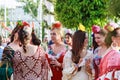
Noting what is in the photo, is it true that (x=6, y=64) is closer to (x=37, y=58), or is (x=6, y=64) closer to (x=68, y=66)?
(x=37, y=58)

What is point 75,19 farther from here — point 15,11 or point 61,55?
point 15,11

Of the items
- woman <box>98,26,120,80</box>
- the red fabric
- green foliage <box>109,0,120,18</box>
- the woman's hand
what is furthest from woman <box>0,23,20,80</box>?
green foliage <box>109,0,120,18</box>

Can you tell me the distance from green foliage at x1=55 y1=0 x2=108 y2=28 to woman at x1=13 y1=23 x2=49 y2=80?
16.2m

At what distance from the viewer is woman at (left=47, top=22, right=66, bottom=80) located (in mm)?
8687

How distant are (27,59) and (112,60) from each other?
2.03 m

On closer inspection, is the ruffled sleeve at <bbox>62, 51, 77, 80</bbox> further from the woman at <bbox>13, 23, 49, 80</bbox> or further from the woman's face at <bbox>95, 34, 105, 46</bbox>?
the woman's face at <bbox>95, 34, 105, 46</bbox>

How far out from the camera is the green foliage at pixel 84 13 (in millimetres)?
24016

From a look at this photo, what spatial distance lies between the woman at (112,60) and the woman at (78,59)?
1290mm

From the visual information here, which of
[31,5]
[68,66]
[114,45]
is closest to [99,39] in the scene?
[68,66]

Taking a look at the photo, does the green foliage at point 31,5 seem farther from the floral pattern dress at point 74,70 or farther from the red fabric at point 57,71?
the floral pattern dress at point 74,70

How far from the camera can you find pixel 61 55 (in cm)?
881

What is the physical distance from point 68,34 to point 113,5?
17.2 ft

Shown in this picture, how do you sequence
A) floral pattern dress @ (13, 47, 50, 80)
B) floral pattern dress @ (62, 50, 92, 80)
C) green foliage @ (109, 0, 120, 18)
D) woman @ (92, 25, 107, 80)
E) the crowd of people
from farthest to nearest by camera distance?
green foliage @ (109, 0, 120, 18), woman @ (92, 25, 107, 80), floral pattern dress @ (62, 50, 92, 80), floral pattern dress @ (13, 47, 50, 80), the crowd of people

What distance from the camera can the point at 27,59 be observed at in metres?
7.47
